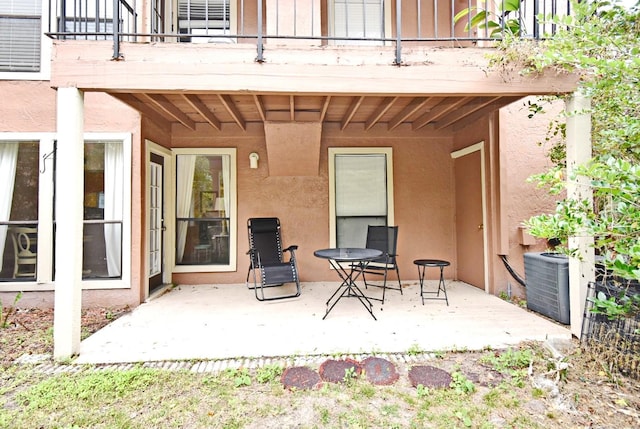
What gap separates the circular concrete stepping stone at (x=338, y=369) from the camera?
2468 millimetres

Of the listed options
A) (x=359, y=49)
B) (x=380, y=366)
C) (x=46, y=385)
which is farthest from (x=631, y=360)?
(x=46, y=385)

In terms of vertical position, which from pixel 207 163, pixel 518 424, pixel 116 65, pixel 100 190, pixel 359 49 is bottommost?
pixel 518 424

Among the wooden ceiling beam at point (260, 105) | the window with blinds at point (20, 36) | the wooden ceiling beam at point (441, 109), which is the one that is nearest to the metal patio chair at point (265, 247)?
the wooden ceiling beam at point (260, 105)

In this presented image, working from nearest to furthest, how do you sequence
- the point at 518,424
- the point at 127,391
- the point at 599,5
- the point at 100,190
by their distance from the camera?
the point at 518,424
the point at 127,391
the point at 599,5
the point at 100,190

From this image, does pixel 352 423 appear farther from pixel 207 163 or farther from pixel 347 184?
pixel 207 163

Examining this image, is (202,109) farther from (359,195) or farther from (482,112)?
(482,112)

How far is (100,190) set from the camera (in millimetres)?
4344

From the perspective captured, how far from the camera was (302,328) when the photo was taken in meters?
3.40

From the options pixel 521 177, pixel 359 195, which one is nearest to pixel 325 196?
pixel 359 195

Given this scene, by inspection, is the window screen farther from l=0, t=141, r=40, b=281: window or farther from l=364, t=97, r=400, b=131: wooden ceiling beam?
l=0, t=141, r=40, b=281: window

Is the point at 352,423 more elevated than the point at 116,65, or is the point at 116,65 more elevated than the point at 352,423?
the point at 116,65

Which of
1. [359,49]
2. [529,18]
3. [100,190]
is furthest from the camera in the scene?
[529,18]

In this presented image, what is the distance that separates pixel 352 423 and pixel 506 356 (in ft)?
4.92

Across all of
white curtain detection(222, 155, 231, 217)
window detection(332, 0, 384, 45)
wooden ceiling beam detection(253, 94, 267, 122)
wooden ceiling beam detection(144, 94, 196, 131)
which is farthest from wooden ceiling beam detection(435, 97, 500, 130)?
wooden ceiling beam detection(144, 94, 196, 131)
